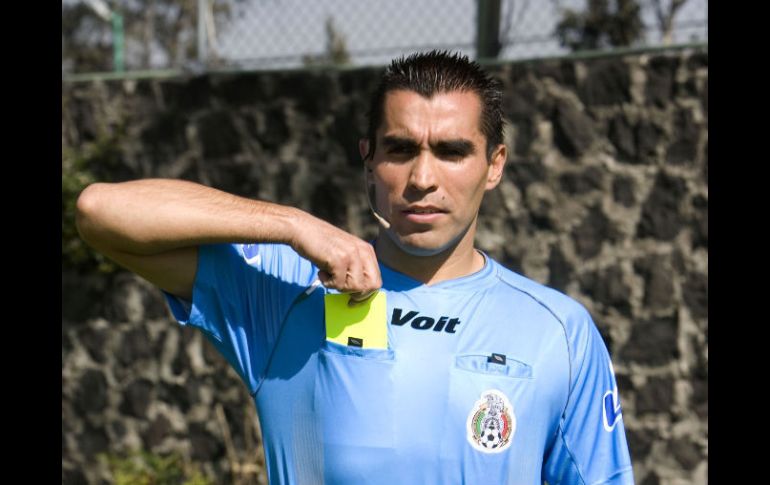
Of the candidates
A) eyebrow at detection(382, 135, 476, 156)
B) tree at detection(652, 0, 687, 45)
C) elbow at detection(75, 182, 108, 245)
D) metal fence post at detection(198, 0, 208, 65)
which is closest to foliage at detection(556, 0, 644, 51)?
tree at detection(652, 0, 687, 45)

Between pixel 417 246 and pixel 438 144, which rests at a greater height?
pixel 438 144

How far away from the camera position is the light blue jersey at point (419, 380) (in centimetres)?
203

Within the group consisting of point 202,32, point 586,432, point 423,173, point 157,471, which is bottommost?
point 157,471

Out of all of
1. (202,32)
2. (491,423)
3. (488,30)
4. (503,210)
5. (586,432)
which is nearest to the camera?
(491,423)

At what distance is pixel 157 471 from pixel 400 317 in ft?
11.5

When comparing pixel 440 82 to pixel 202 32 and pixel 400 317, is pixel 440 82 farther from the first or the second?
pixel 202 32

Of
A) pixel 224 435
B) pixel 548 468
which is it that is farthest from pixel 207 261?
pixel 224 435

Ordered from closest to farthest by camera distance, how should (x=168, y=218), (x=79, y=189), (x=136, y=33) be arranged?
(x=168, y=218)
(x=79, y=189)
(x=136, y=33)

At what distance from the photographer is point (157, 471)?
5.18 metres

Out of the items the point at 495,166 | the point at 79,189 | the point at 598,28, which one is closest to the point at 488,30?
the point at 598,28

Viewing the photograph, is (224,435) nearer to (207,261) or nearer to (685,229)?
(685,229)

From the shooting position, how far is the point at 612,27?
499cm

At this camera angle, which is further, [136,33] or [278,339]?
[136,33]

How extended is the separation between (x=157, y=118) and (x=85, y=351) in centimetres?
145
